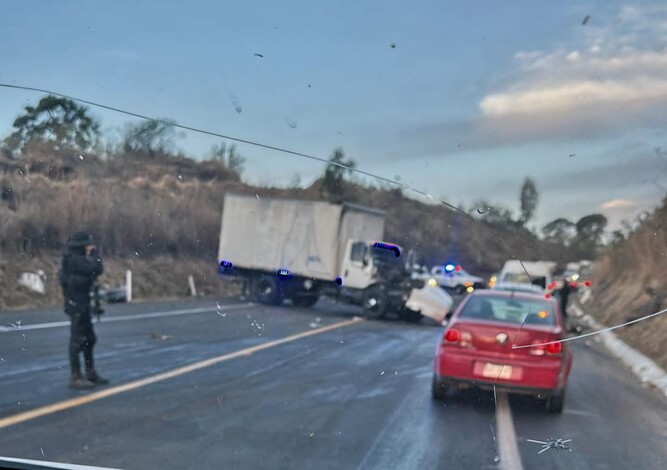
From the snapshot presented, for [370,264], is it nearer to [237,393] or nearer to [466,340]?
[466,340]

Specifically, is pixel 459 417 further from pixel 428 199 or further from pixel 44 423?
pixel 44 423

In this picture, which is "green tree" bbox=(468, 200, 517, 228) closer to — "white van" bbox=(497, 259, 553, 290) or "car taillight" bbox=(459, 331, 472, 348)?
"white van" bbox=(497, 259, 553, 290)

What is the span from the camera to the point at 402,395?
123 inches

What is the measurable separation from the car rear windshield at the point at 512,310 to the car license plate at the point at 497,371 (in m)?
0.17

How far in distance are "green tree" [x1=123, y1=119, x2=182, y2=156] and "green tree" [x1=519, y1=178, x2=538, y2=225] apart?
150 cm

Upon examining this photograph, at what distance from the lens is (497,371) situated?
8.22 ft

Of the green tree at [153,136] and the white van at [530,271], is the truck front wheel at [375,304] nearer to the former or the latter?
the white van at [530,271]

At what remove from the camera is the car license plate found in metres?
2.47

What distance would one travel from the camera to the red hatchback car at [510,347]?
7.95 feet

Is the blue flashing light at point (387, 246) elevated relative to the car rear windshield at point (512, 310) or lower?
elevated

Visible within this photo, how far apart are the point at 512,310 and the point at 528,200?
1.46 ft

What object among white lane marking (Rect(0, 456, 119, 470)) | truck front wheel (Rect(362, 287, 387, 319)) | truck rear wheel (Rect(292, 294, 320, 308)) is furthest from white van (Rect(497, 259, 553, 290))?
white lane marking (Rect(0, 456, 119, 470))

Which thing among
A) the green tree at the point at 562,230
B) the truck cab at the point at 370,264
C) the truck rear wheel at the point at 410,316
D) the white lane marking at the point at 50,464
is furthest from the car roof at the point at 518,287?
the white lane marking at the point at 50,464

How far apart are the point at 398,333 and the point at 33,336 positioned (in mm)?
1700
